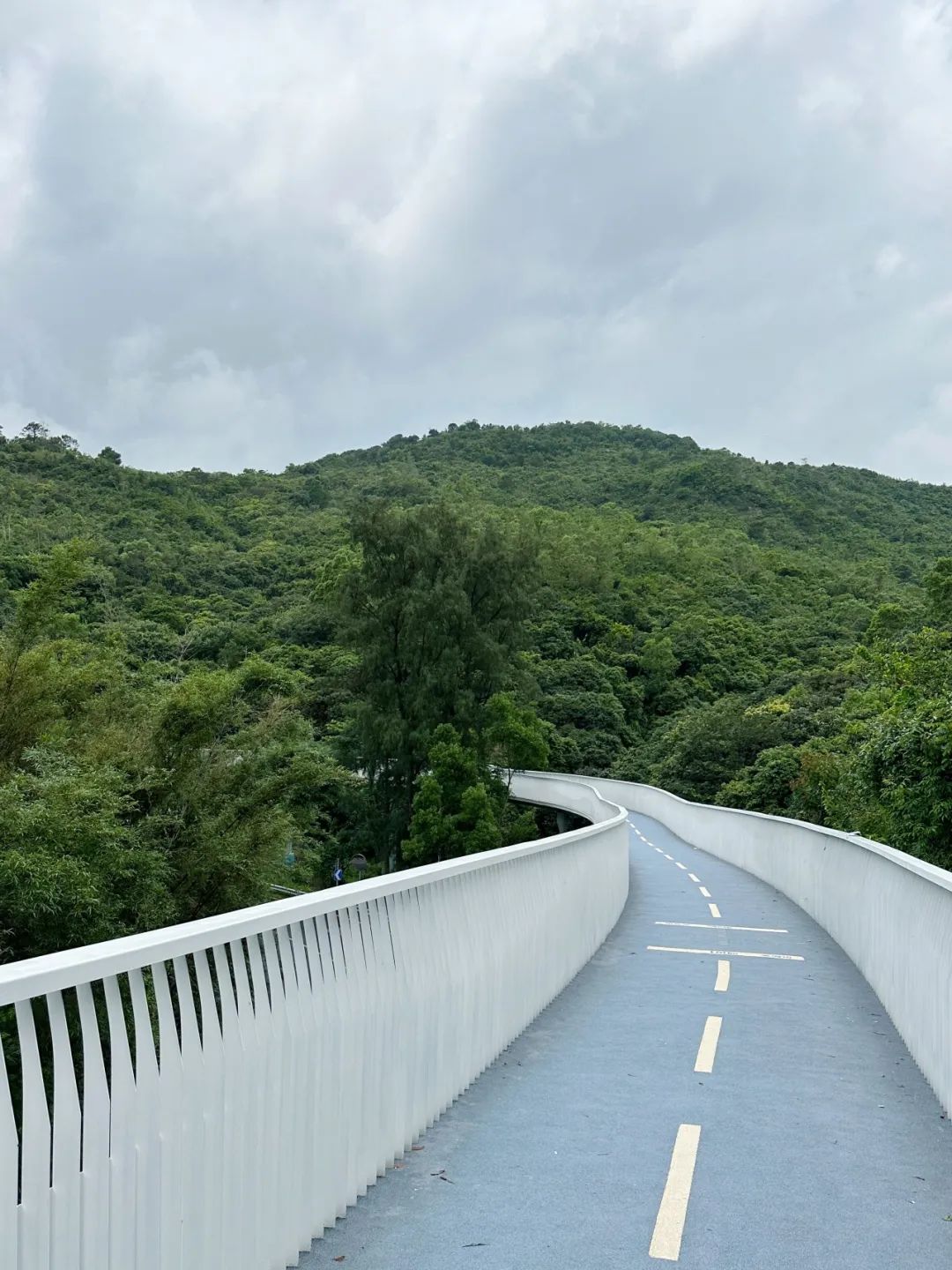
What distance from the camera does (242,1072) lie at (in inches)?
151

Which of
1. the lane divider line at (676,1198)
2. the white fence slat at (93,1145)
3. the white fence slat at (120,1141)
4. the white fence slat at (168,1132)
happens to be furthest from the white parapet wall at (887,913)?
the white fence slat at (93,1145)

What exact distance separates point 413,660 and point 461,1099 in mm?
41160

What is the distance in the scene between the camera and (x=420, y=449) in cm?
14825

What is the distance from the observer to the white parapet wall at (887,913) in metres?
7.02

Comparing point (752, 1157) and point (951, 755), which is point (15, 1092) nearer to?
point (752, 1157)

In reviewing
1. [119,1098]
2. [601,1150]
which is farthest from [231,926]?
[601,1150]

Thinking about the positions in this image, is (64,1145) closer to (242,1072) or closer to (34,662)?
(242,1072)

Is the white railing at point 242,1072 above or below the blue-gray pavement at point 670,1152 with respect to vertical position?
above

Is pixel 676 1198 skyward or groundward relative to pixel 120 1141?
groundward

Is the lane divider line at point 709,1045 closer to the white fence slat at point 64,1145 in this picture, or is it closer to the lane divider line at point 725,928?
the white fence slat at point 64,1145

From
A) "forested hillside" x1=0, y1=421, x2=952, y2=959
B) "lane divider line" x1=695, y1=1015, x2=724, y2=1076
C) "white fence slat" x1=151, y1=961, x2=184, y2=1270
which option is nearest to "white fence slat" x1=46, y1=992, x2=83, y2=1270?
"white fence slat" x1=151, y1=961, x2=184, y2=1270

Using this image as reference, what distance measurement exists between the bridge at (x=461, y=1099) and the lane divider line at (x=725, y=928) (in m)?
4.23

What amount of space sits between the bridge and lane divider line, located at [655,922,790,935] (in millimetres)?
4232

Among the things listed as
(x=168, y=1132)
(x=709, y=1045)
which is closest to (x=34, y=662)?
(x=709, y=1045)
